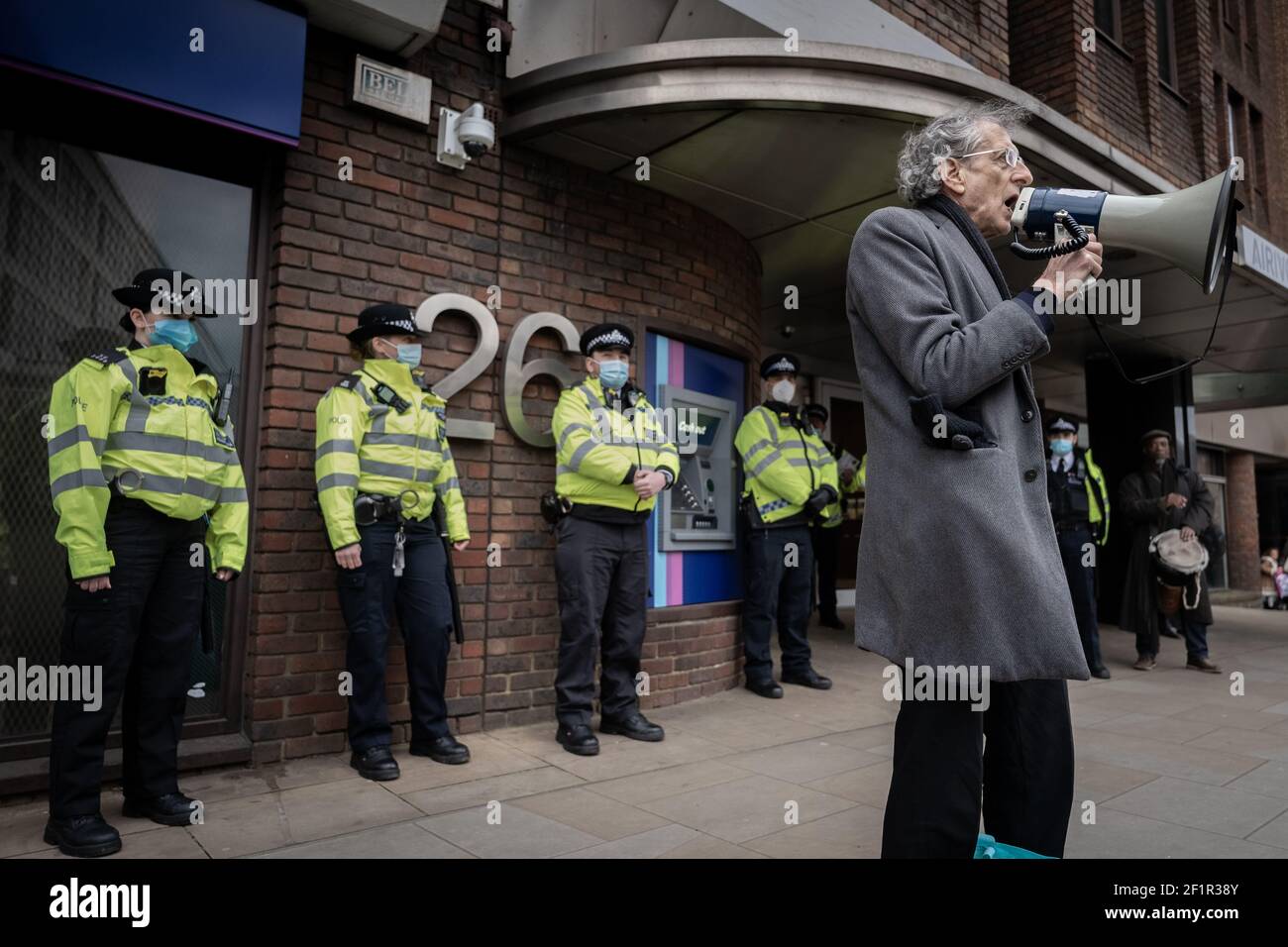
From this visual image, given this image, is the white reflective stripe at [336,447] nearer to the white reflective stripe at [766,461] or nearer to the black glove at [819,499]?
the white reflective stripe at [766,461]

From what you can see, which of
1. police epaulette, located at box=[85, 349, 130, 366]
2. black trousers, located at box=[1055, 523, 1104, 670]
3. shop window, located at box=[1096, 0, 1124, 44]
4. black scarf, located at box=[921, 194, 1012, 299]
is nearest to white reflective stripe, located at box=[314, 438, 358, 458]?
police epaulette, located at box=[85, 349, 130, 366]

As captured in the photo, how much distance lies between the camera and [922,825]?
1.74m

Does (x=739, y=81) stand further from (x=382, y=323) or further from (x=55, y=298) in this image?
(x=55, y=298)

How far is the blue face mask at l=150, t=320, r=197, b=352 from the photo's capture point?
3414 mm

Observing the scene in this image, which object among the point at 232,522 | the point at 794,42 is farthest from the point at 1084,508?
the point at 232,522

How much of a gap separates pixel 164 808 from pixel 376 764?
871mm

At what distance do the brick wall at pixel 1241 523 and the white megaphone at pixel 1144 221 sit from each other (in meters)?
21.5

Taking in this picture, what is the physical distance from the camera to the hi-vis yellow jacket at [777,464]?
238 inches

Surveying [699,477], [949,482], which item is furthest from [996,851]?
[699,477]

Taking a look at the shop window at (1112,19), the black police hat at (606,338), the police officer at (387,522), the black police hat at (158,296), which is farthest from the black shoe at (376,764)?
the shop window at (1112,19)

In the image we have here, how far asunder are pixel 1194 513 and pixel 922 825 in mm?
7199

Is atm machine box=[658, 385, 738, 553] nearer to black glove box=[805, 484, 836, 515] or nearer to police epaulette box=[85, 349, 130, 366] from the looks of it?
black glove box=[805, 484, 836, 515]

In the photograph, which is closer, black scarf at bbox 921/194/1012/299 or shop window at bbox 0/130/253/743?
black scarf at bbox 921/194/1012/299

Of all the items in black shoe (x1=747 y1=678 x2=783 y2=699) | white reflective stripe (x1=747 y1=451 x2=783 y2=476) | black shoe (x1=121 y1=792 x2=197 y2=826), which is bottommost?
black shoe (x1=121 y1=792 x2=197 y2=826)
